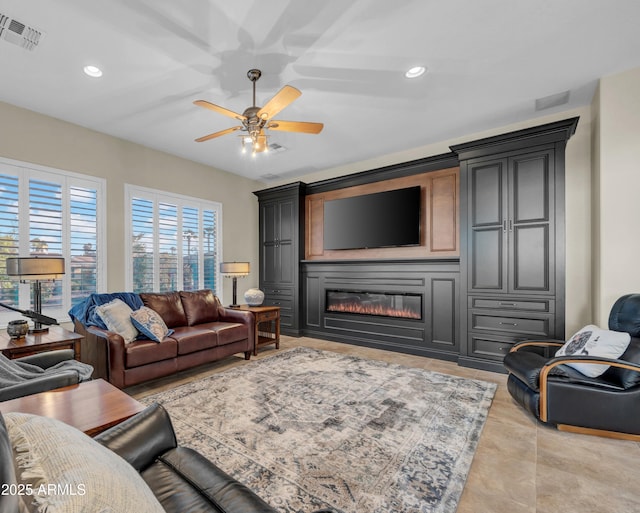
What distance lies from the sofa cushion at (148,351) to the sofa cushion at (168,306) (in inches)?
24.0

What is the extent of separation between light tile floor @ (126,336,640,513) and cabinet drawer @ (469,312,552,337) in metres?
1.16

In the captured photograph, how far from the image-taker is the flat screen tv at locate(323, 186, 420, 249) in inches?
179

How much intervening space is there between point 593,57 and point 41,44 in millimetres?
4507

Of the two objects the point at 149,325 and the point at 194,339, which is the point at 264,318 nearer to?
the point at 194,339

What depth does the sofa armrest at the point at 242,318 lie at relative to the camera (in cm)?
408

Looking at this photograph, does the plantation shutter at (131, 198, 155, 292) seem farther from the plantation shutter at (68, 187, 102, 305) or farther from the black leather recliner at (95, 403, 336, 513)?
the black leather recliner at (95, 403, 336, 513)

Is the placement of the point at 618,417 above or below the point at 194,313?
below

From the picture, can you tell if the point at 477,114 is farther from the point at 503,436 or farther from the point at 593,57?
the point at 503,436

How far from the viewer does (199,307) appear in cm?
414

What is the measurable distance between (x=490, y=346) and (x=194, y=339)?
11.3 feet

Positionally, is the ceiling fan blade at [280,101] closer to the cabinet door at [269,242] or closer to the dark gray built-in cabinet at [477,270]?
the dark gray built-in cabinet at [477,270]

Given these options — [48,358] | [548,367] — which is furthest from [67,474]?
[548,367]

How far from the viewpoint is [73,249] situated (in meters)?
3.76

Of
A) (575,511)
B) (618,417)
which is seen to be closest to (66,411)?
(575,511)
